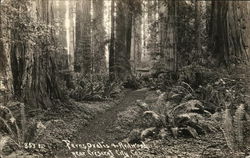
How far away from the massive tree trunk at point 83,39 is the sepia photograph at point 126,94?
6 cm

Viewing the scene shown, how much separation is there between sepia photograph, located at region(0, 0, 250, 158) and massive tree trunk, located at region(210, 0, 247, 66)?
0.04 m

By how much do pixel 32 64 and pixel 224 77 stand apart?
630 centimetres

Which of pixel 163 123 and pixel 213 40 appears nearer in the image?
pixel 163 123

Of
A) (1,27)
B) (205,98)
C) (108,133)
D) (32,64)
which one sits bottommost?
(108,133)

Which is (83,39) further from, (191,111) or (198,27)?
(191,111)

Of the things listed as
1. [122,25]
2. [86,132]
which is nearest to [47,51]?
[86,132]

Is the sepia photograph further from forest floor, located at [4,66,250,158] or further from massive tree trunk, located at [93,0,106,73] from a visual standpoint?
massive tree trunk, located at [93,0,106,73]

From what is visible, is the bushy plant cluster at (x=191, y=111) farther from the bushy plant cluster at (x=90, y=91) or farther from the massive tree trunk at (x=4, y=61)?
the massive tree trunk at (x=4, y=61)

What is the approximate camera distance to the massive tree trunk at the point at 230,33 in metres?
12.6

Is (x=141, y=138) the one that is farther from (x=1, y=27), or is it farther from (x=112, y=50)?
(x=112, y=50)

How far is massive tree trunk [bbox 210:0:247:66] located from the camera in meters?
12.6

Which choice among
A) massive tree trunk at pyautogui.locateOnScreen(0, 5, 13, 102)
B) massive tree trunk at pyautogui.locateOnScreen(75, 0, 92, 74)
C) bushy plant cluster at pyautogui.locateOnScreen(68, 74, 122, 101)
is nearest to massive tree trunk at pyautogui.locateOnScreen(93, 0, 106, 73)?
massive tree trunk at pyautogui.locateOnScreen(75, 0, 92, 74)

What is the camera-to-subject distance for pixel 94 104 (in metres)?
11.3

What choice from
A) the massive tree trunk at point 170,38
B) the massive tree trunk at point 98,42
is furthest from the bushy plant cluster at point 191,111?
the massive tree trunk at point 98,42
